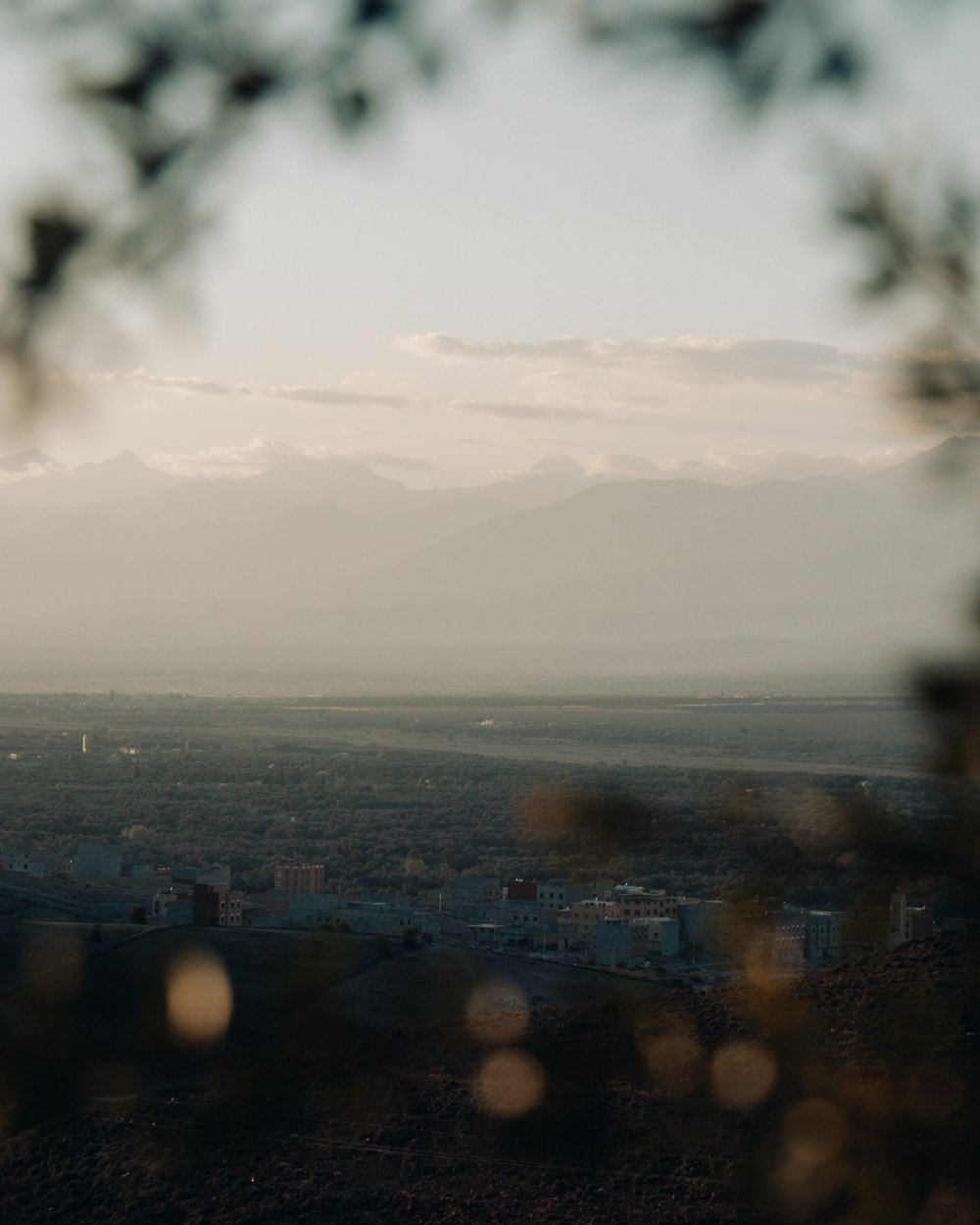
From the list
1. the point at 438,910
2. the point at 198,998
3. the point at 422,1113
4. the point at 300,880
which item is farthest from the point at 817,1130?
the point at 300,880

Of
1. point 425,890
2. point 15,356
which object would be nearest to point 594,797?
point 15,356

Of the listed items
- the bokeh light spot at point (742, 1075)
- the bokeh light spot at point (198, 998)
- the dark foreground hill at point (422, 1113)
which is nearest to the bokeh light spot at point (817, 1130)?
the dark foreground hill at point (422, 1113)

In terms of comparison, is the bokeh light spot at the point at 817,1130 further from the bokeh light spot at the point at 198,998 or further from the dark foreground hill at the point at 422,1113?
the bokeh light spot at the point at 198,998

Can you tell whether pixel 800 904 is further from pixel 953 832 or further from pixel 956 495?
pixel 956 495

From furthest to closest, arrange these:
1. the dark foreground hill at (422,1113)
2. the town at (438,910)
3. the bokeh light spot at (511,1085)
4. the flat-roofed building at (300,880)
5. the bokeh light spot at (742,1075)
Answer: the flat-roofed building at (300,880) < the town at (438,910) < the bokeh light spot at (511,1085) < the dark foreground hill at (422,1113) < the bokeh light spot at (742,1075)

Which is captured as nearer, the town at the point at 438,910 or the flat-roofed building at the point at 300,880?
the town at the point at 438,910

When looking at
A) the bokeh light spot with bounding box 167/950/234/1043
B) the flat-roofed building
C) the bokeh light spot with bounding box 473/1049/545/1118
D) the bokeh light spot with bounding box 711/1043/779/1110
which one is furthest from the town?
the bokeh light spot with bounding box 711/1043/779/1110
